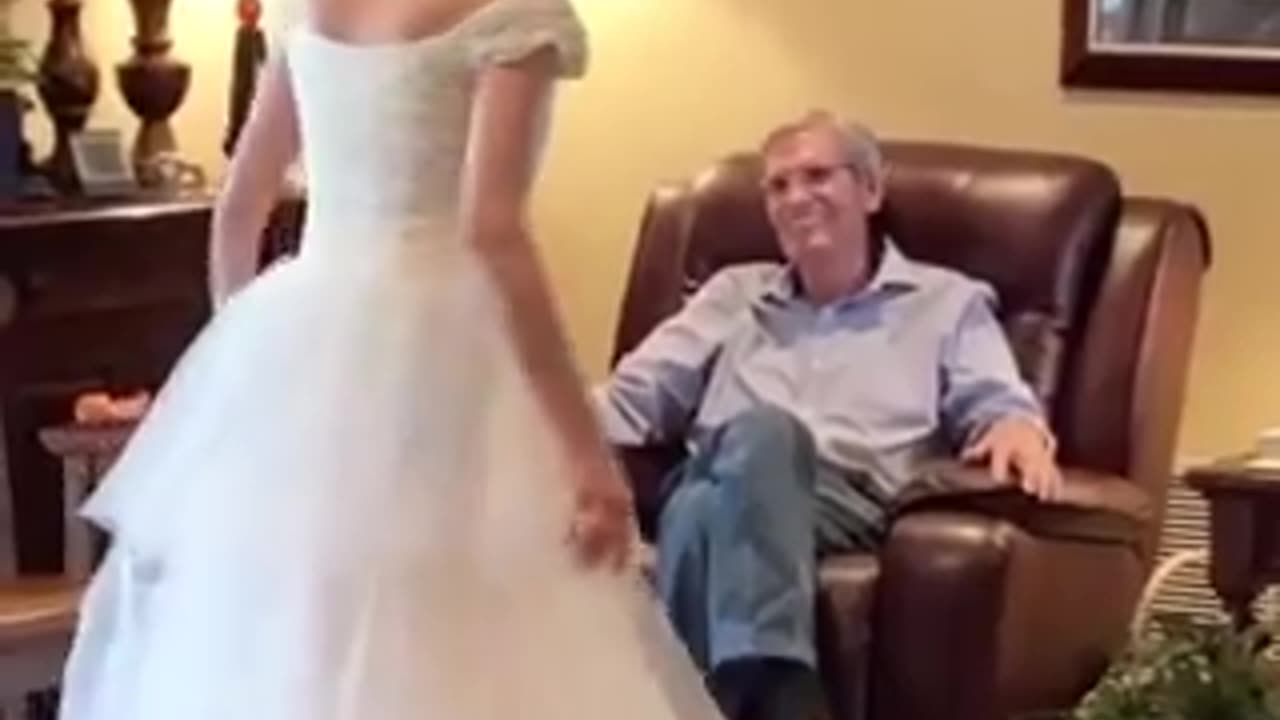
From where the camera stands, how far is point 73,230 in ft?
14.7

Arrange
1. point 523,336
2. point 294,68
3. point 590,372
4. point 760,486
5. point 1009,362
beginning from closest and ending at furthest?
point 523,336, point 294,68, point 760,486, point 1009,362, point 590,372

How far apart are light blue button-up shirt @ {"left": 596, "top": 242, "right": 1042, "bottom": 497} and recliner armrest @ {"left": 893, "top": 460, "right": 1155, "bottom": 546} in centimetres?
11

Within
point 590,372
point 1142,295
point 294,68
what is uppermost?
point 294,68

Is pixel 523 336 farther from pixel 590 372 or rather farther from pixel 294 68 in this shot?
pixel 590 372

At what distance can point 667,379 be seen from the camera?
425 centimetres

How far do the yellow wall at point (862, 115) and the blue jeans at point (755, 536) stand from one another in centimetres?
104

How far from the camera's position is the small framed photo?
4750mm

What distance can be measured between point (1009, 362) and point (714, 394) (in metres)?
0.45

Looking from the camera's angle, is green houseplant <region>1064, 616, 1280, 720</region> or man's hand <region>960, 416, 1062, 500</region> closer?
green houseplant <region>1064, 616, 1280, 720</region>

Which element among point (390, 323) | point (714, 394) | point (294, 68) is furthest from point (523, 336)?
point (714, 394)

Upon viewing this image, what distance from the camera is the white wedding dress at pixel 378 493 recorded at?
9.18 feet

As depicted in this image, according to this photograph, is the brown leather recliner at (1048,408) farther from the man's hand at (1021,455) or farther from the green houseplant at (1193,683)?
the green houseplant at (1193,683)

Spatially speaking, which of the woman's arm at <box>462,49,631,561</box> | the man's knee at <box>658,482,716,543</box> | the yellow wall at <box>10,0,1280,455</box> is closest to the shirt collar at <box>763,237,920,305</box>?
the man's knee at <box>658,482,716,543</box>

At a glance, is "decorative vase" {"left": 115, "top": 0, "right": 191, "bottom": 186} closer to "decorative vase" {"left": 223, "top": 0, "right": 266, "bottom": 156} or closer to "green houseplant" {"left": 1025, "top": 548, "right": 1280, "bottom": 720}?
"decorative vase" {"left": 223, "top": 0, "right": 266, "bottom": 156}
